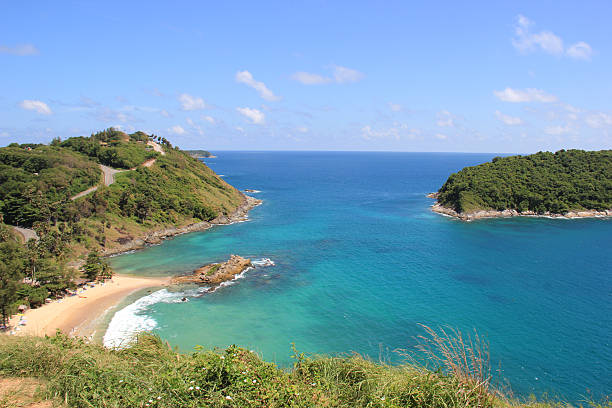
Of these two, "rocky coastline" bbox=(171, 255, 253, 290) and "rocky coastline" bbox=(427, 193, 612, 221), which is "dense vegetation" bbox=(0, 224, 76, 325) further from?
"rocky coastline" bbox=(427, 193, 612, 221)

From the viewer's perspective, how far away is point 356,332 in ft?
98.9

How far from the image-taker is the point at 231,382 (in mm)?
9758

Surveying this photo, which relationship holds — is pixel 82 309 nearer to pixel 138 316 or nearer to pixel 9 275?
pixel 138 316

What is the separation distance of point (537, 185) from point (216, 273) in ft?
267

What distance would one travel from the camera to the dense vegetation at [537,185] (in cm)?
8062

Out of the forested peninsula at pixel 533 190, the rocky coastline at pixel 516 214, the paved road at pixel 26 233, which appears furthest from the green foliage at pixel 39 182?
the forested peninsula at pixel 533 190

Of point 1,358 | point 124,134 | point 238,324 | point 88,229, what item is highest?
point 124,134

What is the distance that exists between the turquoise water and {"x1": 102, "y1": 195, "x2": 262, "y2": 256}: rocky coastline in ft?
7.13

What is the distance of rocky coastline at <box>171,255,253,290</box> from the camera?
1620 inches

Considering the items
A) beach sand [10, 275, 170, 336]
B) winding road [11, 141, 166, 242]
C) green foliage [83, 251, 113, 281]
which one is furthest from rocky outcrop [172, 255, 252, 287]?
winding road [11, 141, 166, 242]

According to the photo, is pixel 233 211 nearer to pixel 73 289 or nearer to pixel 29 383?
pixel 73 289

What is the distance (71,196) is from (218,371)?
200ft

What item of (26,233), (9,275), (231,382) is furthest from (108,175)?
(231,382)

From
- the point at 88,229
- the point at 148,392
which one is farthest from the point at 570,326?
the point at 88,229
